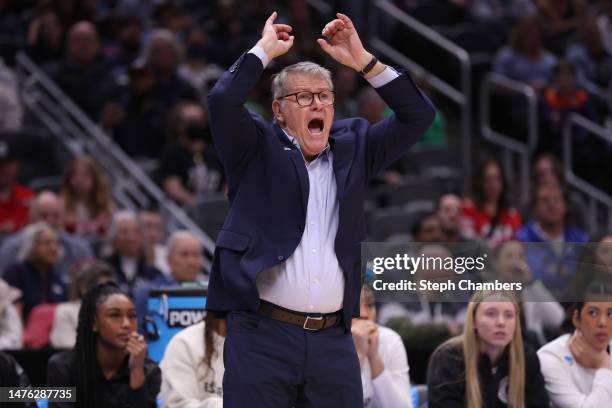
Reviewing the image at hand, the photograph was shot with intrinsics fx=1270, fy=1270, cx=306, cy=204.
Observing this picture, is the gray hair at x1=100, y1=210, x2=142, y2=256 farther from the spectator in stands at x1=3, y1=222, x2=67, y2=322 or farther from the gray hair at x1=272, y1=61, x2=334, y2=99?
the gray hair at x1=272, y1=61, x2=334, y2=99

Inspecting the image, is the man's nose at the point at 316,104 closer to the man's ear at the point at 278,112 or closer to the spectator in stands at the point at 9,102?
the man's ear at the point at 278,112

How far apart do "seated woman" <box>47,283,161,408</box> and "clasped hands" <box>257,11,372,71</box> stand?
6.21ft

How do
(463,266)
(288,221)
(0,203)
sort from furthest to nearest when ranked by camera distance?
(0,203) < (463,266) < (288,221)

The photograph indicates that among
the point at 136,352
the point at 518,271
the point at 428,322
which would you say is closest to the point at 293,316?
the point at 518,271

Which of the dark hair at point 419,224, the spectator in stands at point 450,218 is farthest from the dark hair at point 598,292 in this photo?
the dark hair at point 419,224

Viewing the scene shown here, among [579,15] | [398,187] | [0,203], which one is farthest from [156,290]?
[579,15]

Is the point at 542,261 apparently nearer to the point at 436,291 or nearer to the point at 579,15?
the point at 436,291

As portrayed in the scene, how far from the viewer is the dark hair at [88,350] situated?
5.96m

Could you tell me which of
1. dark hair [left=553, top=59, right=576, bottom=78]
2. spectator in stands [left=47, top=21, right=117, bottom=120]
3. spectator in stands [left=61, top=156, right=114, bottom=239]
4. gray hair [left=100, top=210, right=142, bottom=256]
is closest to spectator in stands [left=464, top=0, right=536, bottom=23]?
dark hair [left=553, top=59, right=576, bottom=78]

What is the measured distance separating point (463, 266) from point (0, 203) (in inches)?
231

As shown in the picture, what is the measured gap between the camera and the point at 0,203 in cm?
1029

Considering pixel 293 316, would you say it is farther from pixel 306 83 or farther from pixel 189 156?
pixel 189 156

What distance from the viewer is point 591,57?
1362 cm

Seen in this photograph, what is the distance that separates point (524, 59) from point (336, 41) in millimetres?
8233
